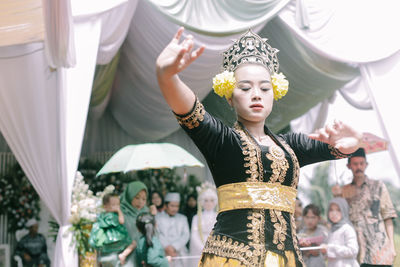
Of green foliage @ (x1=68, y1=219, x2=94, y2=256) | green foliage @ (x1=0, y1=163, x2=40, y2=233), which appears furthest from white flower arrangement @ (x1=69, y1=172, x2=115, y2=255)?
green foliage @ (x1=0, y1=163, x2=40, y2=233)

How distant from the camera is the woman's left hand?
1874mm

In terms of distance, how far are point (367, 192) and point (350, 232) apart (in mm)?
427

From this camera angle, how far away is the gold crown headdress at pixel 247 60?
1955 millimetres

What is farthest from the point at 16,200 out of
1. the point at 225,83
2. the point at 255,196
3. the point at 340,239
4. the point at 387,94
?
the point at 255,196

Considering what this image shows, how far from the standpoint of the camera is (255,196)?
1.74 m

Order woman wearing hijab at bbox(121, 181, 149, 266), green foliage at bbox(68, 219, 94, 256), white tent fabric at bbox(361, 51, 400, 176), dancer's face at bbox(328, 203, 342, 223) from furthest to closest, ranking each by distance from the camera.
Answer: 1. white tent fabric at bbox(361, 51, 400, 176)
2. woman wearing hijab at bbox(121, 181, 149, 266)
3. dancer's face at bbox(328, 203, 342, 223)
4. green foliage at bbox(68, 219, 94, 256)

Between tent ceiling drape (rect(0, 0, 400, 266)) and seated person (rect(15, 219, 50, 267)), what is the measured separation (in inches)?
→ 82.7

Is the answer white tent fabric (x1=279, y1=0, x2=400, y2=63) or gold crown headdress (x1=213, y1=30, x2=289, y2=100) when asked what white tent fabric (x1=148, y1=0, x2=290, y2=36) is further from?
gold crown headdress (x1=213, y1=30, x2=289, y2=100)

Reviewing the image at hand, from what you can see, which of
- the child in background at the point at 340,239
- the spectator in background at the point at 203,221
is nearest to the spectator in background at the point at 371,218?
the child in background at the point at 340,239

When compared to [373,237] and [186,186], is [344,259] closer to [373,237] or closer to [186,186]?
[373,237]

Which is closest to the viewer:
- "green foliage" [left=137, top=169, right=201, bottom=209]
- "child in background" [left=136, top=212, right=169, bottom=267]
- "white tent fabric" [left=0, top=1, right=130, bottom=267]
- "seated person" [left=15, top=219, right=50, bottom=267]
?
"white tent fabric" [left=0, top=1, right=130, bottom=267]

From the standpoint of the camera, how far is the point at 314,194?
11148 millimetres

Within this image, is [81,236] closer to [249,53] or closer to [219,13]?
[219,13]

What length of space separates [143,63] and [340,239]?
3090 mm
